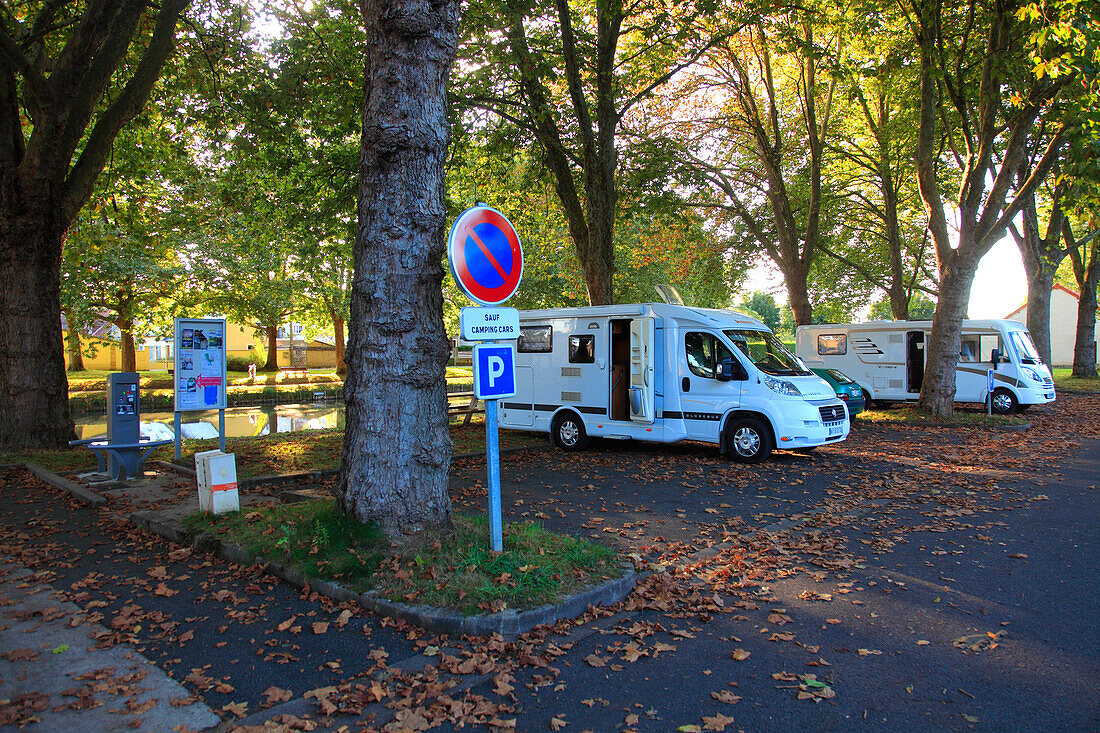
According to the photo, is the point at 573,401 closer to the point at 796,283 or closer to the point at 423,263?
the point at 423,263

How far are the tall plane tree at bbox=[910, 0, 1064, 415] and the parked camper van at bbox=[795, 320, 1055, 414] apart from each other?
1.98 metres

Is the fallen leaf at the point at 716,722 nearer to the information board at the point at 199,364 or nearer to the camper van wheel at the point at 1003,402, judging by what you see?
the information board at the point at 199,364

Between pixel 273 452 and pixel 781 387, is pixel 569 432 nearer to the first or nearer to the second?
pixel 781 387

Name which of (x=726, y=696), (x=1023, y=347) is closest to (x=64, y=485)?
(x=726, y=696)

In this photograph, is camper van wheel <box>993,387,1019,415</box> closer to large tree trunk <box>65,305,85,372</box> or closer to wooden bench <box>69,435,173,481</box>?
wooden bench <box>69,435,173,481</box>

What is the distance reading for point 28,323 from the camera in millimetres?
11398

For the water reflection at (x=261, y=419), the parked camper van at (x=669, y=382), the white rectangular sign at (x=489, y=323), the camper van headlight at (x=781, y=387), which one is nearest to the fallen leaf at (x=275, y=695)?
the white rectangular sign at (x=489, y=323)

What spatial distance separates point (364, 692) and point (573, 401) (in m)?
9.64

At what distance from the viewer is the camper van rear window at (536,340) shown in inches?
529

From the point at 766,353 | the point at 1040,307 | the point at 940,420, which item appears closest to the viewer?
→ the point at 766,353

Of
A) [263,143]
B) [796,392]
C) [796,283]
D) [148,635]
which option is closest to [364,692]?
[148,635]

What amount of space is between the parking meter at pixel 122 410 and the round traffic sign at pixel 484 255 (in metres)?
6.81

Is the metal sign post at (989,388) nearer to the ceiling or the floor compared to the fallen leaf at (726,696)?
nearer to the ceiling

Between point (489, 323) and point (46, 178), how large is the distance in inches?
425
